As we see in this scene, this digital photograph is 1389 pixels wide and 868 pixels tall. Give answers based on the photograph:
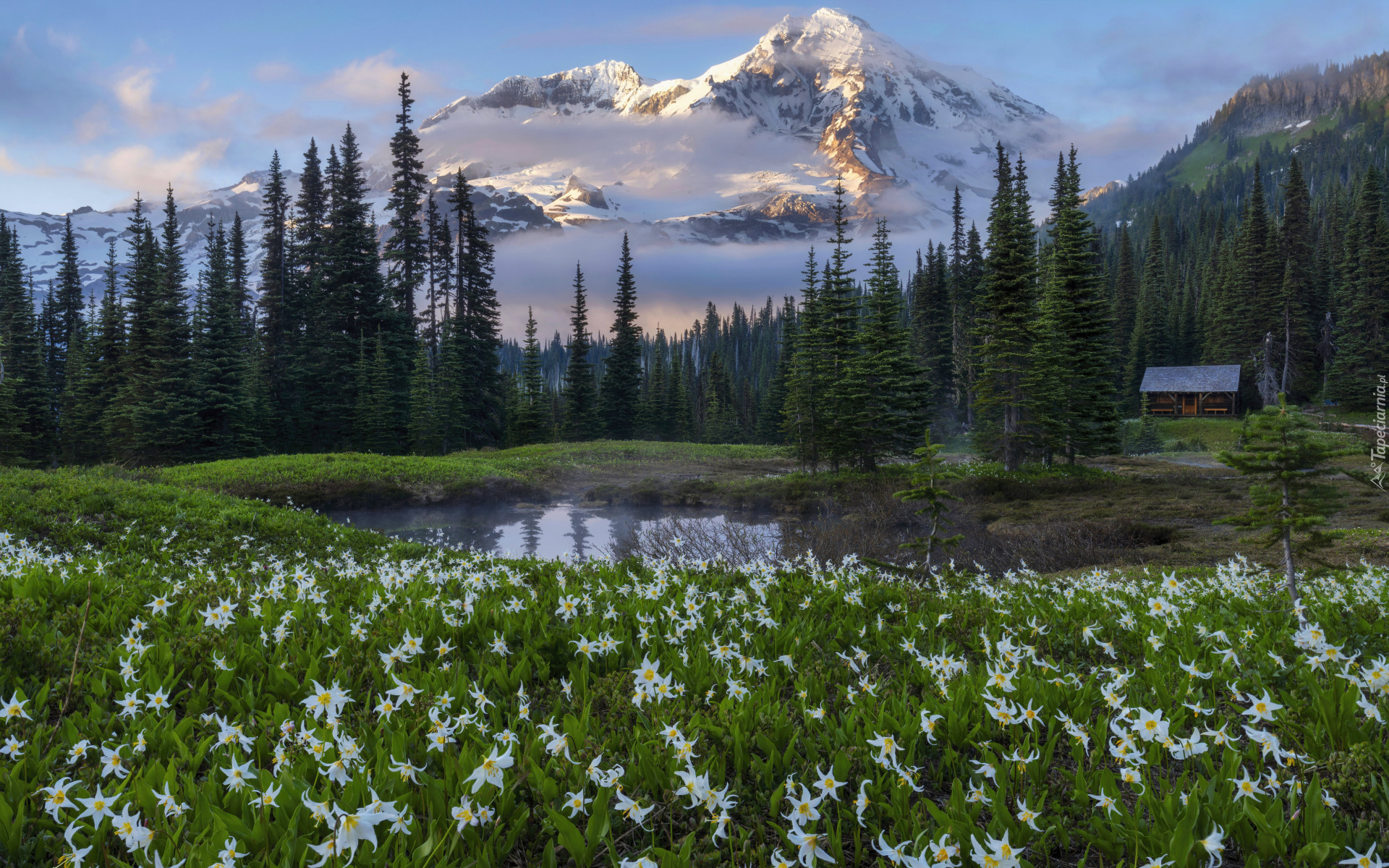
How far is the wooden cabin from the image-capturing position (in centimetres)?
5641

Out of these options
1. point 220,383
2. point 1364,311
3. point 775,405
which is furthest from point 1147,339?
point 220,383

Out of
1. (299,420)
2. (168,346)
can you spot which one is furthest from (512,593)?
(299,420)

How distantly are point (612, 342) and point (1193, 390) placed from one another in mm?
49964

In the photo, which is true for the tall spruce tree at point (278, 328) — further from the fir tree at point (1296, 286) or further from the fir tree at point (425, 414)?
the fir tree at point (1296, 286)

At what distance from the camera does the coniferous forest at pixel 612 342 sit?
3080 centimetres

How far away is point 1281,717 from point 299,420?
4729 cm

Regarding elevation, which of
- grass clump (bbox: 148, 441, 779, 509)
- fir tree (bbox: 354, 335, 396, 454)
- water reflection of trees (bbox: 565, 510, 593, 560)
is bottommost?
water reflection of trees (bbox: 565, 510, 593, 560)

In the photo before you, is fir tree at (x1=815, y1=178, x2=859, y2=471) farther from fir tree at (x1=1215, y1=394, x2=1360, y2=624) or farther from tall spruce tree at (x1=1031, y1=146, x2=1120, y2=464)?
fir tree at (x1=1215, y1=394, x2=1360, y2=624)

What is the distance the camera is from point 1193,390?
57281 mm

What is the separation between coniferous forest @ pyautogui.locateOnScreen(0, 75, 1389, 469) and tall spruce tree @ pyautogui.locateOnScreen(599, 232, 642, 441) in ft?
0.59

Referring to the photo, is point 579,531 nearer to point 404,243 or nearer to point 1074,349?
point 1074,349

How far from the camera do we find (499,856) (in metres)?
2.44

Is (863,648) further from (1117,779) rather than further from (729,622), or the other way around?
(1117,779)

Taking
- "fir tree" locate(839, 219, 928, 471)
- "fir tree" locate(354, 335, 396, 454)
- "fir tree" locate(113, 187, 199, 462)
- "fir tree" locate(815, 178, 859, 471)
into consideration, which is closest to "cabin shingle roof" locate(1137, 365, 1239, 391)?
"fir tree" locate(839, 219, 928, 471)
